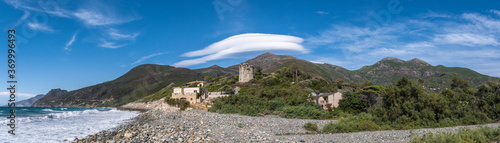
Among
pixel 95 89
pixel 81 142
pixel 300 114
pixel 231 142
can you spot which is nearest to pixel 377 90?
pixel 300 114

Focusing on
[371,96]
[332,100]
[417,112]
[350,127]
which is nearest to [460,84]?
[371,96]

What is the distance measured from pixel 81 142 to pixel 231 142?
29.8 feet

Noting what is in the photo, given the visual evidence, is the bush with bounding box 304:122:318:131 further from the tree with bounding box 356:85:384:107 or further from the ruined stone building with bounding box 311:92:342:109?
the ruined stone building with bounding box 311:92:342:109

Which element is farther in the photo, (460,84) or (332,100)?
(332,100)

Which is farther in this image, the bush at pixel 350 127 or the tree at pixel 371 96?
the tree at pixel 371 96

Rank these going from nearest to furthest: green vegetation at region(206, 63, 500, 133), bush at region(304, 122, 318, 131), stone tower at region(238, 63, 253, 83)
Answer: bush at region(304, 122, 318, 131) → green vegetation at region(206, 63, 500, 133) → stone tower at region(238, 63, 253, 83)

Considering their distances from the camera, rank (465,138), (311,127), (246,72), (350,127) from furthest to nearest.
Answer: (246,72) < (311,127) < (350,127) < (465,138)

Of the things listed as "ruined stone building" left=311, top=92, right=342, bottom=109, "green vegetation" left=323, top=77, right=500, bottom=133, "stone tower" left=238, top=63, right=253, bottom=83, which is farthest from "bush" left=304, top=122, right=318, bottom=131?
"stone tower" left=238, top=63, right=253, bottom=83

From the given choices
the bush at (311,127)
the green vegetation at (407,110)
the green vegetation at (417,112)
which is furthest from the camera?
the green vegetation at (407,110)

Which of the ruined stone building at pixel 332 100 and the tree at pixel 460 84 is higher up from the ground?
the tree at pixel 460 84

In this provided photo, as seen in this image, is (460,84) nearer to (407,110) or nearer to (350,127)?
(407,110)

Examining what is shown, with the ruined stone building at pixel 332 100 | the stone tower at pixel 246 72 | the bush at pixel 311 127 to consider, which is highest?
the stone tower at pixel 246 72

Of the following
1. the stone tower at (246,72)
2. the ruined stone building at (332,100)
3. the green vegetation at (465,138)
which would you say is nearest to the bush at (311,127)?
the green vegetation at (465,138)

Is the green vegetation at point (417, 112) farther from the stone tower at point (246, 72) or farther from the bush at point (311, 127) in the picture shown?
the stone tower at point (246, 72)
